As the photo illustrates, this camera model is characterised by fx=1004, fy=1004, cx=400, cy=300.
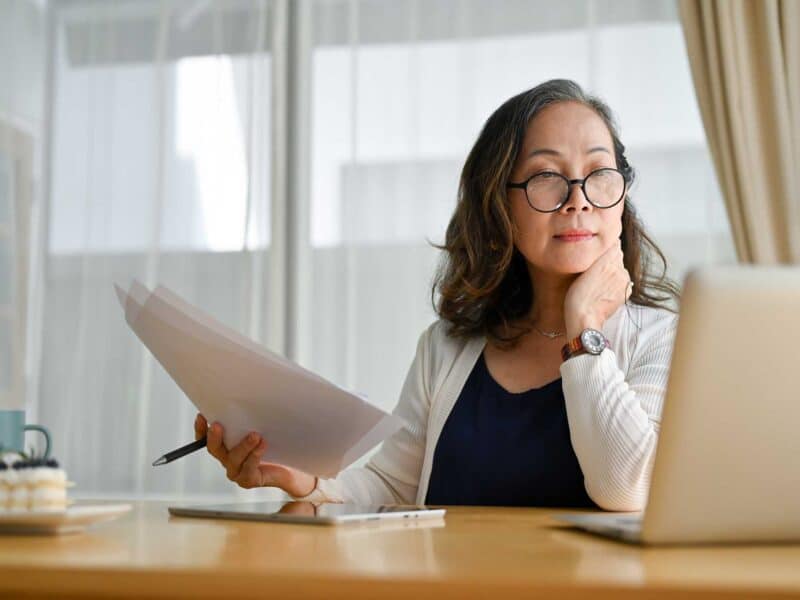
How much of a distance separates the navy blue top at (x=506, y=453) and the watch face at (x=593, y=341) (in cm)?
18

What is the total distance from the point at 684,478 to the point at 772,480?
0.22ft

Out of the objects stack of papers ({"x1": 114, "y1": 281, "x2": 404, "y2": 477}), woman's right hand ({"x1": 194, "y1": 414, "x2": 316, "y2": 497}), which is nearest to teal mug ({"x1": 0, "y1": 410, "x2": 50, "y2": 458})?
stack of papers ({"x1": 114, "y1": 281, "x2": 404, "y2": 477})

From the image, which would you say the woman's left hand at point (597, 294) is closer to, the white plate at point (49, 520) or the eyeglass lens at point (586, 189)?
the eyeglass lens at point (586, 189)

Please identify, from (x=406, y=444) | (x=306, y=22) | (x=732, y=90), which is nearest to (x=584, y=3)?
(x=732, y=90)

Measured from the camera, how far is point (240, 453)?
149cm

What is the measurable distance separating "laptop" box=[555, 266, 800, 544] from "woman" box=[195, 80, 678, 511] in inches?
28.1

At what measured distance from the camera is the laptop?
688mm

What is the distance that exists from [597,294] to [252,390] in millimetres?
Result: 671

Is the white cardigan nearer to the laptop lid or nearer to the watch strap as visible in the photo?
the watch strap

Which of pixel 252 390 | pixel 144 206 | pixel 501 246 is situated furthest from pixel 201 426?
pixel 144 206

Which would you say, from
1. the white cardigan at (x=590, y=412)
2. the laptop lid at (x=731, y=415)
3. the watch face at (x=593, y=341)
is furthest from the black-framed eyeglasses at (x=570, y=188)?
the laptop lid at (x=731, y=415)

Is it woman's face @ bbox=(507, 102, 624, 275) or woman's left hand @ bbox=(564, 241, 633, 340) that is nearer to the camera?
woman's left hand @ bbox=(564, 241, 633, 340)

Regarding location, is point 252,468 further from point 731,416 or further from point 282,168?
point 282,168

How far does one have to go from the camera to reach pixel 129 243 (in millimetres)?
3520
